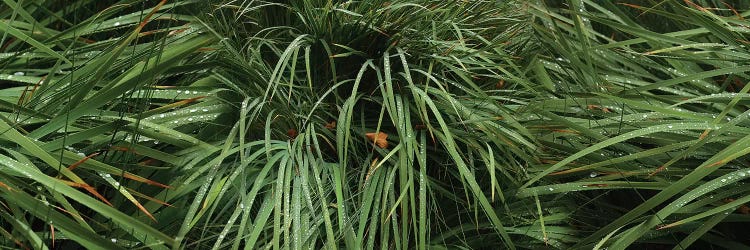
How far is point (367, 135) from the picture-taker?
86.0 inches

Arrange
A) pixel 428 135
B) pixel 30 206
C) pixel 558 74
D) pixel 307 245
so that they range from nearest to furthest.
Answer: pixel 30 206 < pixel 307 245 < pixel 428 135 < pixel 558 74

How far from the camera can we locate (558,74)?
2520mm

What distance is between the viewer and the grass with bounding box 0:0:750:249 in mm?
1902

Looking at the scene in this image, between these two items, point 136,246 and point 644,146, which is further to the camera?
point 644,146

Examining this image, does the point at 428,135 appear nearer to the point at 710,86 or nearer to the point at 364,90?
the point at 364,90

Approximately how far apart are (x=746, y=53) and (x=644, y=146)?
0.33 m

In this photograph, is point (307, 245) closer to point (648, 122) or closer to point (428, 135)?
point (428, 135)

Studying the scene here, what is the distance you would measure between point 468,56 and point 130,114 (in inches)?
30.9

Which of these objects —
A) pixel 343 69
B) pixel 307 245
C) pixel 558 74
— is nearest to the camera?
pixel 307 245

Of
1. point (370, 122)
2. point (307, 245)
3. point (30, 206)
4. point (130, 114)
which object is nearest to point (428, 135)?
point (370, 122)

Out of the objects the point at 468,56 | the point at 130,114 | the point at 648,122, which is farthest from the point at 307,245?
the point at 648,122

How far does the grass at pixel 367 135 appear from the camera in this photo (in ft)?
6.24

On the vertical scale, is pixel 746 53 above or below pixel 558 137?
above

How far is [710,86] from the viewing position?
7.82 ft
